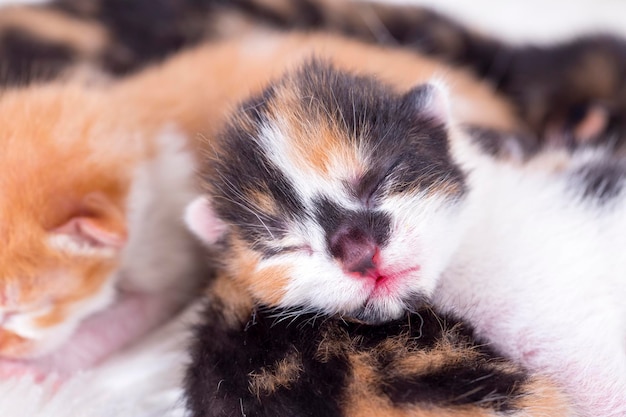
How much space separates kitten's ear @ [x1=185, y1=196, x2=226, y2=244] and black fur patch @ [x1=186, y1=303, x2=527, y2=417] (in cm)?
17

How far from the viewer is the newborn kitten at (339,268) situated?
94cm

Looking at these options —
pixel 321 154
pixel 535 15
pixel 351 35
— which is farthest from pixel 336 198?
pixel 535 15

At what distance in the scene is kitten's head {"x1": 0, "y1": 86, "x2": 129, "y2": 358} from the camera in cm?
116

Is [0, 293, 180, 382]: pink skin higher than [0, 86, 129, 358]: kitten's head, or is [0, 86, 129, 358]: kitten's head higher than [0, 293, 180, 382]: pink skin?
[0, 86, 129, 358]: kitten's head

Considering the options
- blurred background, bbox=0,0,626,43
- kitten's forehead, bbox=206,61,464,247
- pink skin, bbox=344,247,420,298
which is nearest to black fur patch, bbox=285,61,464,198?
kitten's forehead, bbox=206,61,464,247

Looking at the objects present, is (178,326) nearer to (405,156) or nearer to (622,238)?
(405,156)

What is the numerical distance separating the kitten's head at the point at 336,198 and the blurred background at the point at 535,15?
1294 mm

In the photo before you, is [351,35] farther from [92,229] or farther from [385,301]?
[385,301]

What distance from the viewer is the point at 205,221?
1148 mm

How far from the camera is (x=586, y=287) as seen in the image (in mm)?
1122

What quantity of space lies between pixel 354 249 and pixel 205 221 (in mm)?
318

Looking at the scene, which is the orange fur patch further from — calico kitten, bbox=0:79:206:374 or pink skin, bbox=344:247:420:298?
calico kitten, bbox=0:79:206:374

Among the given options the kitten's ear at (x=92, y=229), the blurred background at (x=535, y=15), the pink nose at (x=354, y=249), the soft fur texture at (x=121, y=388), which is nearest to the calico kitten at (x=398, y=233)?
the pink nose at (x=354, y=249)

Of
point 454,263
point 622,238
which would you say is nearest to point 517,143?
point 622,238
